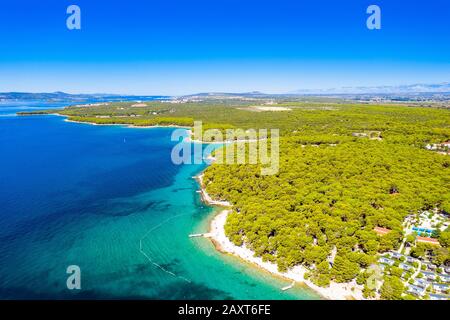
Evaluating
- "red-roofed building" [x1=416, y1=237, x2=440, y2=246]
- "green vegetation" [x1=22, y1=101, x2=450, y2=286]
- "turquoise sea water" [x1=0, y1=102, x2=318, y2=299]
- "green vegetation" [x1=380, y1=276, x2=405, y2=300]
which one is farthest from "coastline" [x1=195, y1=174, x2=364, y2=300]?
"red-roofed building" [x1=416, y1=237, x2=440, y2=246]

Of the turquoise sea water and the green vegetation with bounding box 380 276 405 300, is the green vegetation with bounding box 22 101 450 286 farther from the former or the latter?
the turquoise sea water

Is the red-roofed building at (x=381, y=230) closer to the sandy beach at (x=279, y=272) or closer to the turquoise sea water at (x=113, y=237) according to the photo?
the sandy beach at (x=279, y=272)

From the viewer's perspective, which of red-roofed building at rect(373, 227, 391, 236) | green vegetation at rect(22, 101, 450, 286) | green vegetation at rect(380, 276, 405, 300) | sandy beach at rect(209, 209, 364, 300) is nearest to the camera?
green vegetation at rect(380, 276, 405, 300)

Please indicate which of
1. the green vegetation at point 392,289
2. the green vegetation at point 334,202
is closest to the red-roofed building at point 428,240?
the green vegetation at point 334,202

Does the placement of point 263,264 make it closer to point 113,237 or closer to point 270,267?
point 270,267

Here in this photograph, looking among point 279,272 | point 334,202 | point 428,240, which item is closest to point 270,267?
point 279,272
